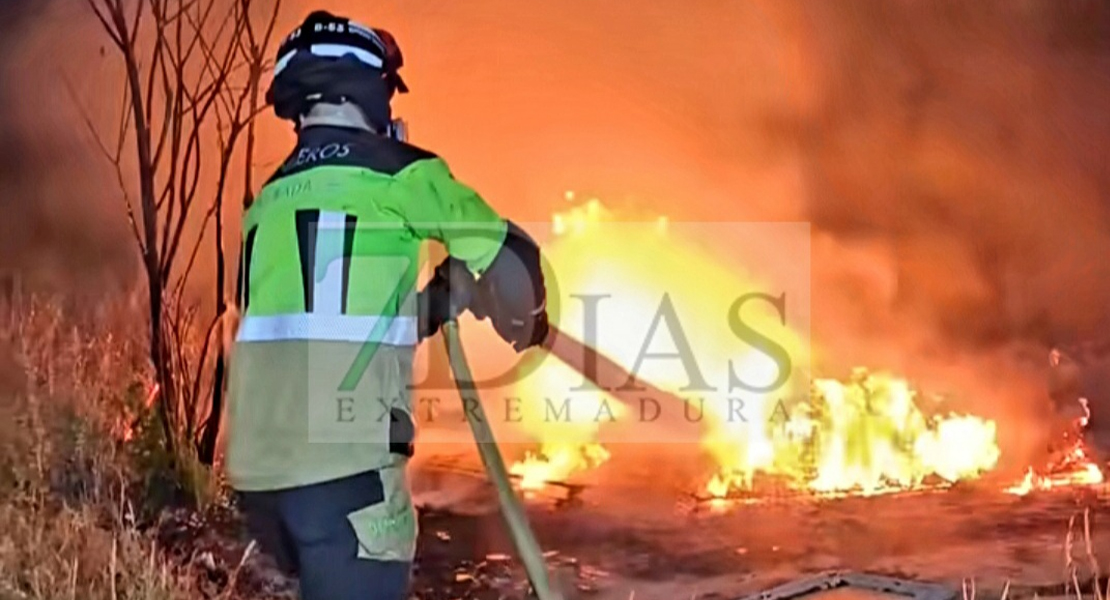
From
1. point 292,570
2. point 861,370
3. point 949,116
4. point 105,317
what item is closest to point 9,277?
point 105,317

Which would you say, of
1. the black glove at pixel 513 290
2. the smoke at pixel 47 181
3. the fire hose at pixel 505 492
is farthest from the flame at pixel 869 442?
the smoke at pixel 47 181

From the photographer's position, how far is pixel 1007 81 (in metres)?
3.43

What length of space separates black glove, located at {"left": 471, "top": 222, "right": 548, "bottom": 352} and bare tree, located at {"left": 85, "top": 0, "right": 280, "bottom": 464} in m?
0.85

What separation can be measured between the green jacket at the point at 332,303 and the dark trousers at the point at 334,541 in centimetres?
3

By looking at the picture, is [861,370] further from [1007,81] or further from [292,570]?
[292,570]

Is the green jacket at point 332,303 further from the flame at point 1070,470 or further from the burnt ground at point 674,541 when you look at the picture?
the flame at point 1070,470

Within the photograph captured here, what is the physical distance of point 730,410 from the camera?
10.8 feet

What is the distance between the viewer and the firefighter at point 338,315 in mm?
2656

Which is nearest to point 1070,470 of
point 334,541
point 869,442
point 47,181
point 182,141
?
point 869,442

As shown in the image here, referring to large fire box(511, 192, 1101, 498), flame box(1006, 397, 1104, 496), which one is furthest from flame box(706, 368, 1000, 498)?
flame box(1006, 397, 1104, 496)

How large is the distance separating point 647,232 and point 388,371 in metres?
0.92

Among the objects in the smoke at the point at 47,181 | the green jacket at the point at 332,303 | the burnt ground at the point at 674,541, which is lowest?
the burnt ground at the point at 674,541

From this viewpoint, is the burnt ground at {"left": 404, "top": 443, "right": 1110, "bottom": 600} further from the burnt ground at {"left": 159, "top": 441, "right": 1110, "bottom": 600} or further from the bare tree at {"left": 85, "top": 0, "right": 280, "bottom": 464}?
the bare tree at {"left": 85, "top": 0, "right": 280, "bottom": 464}

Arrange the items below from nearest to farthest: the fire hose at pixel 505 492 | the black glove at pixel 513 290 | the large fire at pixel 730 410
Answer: the black glove at pixel 513 290, the fire hose at pixel 505 492, the large fire at pixel 730 410
